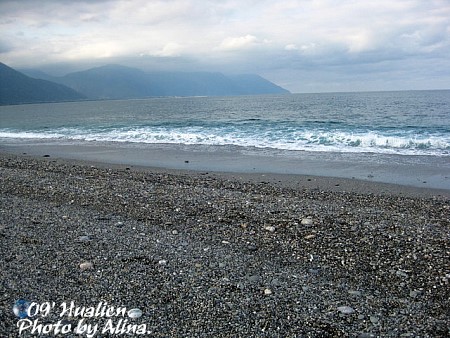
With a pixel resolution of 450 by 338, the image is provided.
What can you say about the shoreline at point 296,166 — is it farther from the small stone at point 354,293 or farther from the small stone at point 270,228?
the small stone at point 354,293

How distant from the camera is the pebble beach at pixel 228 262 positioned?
4156mm

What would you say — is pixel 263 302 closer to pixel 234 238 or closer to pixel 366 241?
pixel 234 238

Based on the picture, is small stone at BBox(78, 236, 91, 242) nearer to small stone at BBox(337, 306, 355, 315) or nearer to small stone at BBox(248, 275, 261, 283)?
small stone at BBox(248, 275, 261, 283)

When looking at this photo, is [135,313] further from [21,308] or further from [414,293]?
[414,293]

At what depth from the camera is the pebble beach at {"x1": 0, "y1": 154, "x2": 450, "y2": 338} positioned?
416 centimetres

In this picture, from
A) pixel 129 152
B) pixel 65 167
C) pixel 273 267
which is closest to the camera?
pixel 273 267

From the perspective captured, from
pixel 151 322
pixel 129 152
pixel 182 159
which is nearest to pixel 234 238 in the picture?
pixel 151 322

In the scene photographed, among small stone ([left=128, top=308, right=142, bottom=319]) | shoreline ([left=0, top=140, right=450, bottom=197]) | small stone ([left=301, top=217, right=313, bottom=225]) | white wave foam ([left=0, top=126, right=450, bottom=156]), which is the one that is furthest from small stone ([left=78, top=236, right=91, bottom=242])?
white wave foam ([left=0, top=126, right=450, bottom=156])

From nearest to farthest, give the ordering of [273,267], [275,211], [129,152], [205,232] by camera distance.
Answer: [273,267] < [205,232] < [275,211] < [129,152]

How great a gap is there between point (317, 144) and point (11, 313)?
817 inches

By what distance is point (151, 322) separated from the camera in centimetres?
407

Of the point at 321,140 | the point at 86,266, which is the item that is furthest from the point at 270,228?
the point at 321,140

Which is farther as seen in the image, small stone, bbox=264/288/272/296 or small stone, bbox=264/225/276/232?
small stone, bbox=264/225/276/232

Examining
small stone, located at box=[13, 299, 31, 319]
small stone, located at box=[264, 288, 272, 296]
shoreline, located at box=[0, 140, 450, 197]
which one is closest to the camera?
small stone, located at box=[13, 299, 31, 319]
